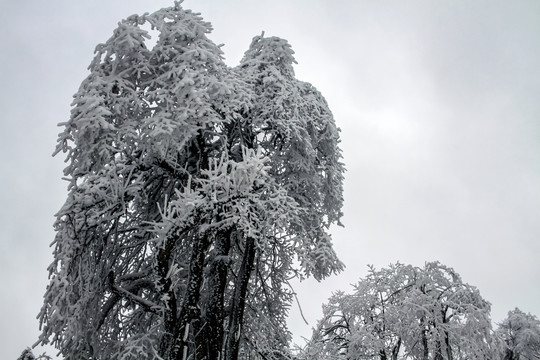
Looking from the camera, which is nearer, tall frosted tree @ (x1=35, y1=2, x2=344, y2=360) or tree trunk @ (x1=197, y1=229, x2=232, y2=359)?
tall frosted tree @ (x1=35, y1=2, x2=344, y2=360)

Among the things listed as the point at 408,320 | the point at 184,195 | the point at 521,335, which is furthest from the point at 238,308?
the point at 521,335

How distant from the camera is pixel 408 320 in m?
14.8

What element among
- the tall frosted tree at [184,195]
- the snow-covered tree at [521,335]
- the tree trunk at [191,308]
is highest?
the snow-covered tree at [521,335]

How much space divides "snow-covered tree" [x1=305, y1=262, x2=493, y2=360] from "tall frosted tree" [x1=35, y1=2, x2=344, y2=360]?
208 inches

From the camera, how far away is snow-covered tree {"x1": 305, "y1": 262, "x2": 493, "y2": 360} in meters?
14.0

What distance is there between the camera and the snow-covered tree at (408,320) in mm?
13969

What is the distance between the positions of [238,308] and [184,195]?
3.56 m

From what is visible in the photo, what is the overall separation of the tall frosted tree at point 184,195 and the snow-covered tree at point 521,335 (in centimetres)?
1529

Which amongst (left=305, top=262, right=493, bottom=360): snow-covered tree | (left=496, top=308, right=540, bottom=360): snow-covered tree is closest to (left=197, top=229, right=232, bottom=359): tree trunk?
(left=305, top=262, right=493, bottom=360): snow-covered tree

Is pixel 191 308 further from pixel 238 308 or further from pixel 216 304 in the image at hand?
pixel 238 308

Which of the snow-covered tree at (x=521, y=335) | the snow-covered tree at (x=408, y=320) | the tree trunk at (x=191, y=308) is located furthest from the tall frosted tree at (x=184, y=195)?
the snow-covered tree at (x=521, y=335)

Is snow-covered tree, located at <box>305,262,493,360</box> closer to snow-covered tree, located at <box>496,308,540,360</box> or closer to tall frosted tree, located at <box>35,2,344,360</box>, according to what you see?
tall frosted tree, located at <box>35,2,344,360</box>

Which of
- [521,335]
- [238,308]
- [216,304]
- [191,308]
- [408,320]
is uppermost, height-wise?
[521,335]

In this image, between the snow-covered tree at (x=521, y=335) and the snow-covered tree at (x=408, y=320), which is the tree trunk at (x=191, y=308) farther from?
the snow-covered tree at (x=521, y=335)
